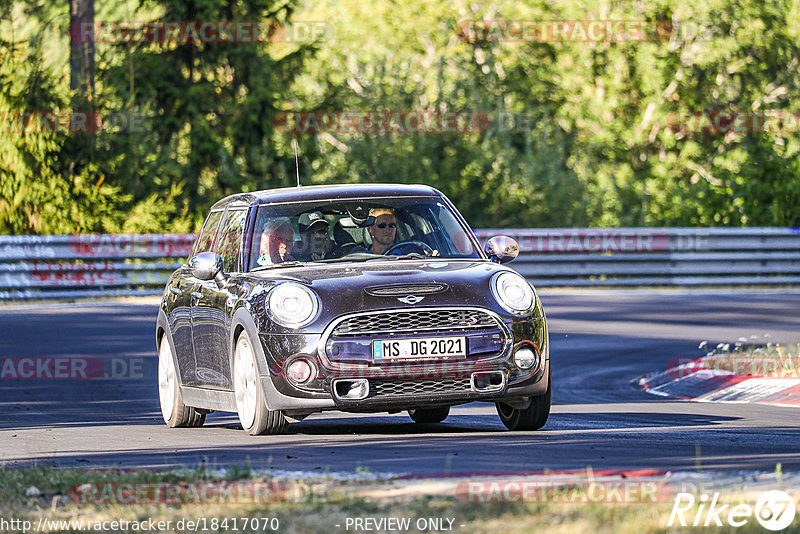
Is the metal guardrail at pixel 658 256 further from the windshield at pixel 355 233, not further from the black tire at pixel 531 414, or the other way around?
the black tire at pixel 531 414

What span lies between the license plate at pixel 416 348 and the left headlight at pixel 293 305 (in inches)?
17.3

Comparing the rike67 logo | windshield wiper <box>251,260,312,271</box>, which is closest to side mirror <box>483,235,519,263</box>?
windshield wiper <box>251,260,312,271</box>

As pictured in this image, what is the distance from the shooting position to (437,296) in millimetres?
9359

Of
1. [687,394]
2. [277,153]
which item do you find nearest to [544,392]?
[687,394]

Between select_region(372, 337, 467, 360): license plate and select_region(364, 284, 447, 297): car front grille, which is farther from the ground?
select_region(364, 284, 447, 297): car front grille

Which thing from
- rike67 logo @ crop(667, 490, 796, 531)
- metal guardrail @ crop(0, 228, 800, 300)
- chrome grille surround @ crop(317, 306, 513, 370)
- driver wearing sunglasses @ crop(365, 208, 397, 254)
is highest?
driver wearing sunglasses @ crop(365, 208, 397, 254)

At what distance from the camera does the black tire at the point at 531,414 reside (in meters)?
9.91

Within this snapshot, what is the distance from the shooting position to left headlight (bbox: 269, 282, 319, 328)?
9305 mm

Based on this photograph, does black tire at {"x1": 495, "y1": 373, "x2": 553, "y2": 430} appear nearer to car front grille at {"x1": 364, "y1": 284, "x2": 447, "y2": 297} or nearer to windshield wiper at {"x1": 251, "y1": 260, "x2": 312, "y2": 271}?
car front grille at {"x1": 364, "y1": 284, "x2": 447, "y2": 297}

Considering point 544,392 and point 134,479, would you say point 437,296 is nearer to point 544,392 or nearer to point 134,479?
point 544,392

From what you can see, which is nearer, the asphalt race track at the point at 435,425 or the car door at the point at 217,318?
the asphalt race track at the point at 435,425

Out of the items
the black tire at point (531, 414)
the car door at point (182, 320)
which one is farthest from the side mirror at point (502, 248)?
the car door at point (182, 320)

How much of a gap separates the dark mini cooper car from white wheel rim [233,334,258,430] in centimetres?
1

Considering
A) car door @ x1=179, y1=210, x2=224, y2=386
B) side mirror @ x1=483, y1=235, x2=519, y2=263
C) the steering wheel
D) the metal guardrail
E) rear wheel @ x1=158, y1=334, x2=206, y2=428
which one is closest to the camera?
the steering wheel
